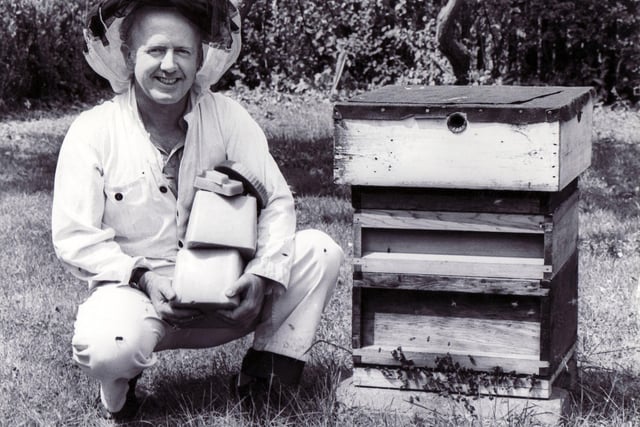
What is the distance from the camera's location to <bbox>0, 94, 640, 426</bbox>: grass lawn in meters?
3.69

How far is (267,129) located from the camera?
10.5 meters

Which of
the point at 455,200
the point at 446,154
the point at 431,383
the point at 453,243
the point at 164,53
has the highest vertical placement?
the point at 164,53

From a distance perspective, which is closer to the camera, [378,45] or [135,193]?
[135,193]

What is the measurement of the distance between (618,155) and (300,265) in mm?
6002

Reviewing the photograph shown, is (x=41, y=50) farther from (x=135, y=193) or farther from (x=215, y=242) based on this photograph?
(x=215, y=242)

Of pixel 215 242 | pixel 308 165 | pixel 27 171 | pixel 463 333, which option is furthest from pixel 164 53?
pixel 27 171

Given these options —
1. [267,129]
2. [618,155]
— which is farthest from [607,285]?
[267,129]

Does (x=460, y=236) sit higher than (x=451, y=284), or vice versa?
(x=460, y=236)

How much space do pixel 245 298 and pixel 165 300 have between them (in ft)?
0.84

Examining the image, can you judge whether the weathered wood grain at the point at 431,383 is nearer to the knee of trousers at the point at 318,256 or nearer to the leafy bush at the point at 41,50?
the knee of trousers at the point at 318,256

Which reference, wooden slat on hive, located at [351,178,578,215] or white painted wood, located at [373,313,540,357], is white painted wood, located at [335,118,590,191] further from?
white painted wood, located at [373,313,540,357]

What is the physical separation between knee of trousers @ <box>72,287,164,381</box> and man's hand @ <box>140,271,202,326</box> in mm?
41

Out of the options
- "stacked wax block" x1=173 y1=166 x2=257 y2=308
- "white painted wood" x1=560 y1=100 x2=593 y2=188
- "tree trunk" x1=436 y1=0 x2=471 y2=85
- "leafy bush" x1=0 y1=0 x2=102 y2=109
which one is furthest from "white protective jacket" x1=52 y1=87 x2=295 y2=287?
"leafy bush" x1=0 y1=0 x2=102 y2=109

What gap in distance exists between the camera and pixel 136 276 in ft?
11.6
